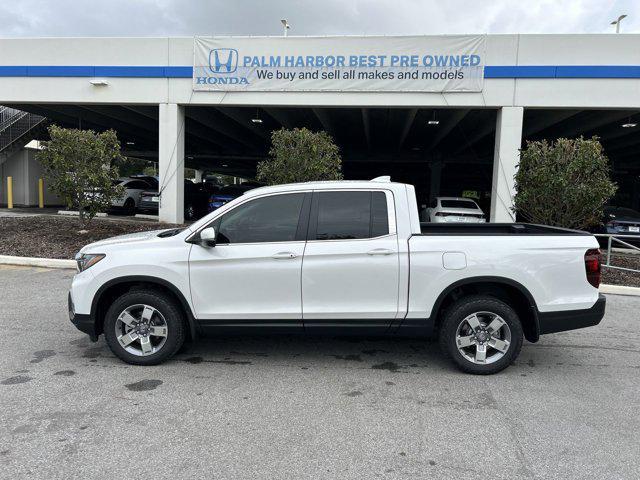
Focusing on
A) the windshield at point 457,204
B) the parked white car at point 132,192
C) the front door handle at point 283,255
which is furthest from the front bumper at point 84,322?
the parked white car at point 132,192

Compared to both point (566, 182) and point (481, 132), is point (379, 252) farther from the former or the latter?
point (481, 132)

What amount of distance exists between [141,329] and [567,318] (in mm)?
3948

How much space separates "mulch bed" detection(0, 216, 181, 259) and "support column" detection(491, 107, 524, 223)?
9.65 meters

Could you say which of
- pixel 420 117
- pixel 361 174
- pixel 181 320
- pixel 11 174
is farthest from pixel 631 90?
pixel 361 174

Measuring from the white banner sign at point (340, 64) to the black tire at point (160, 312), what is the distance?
11.1 m

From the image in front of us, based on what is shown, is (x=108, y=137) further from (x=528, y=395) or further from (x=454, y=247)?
(x=528, y=395)

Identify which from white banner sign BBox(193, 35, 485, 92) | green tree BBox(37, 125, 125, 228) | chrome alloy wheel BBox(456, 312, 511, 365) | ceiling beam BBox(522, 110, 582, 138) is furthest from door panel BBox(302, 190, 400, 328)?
ceiling beam BBox(522, 110, 582, 138)

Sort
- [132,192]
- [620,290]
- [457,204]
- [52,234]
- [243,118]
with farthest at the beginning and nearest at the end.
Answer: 1. [243,118]
2. [132,192]
3. [457,204]
4. [52,234]
5. [620,290]

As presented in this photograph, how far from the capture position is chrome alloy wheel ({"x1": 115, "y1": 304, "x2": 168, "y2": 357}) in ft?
14.9

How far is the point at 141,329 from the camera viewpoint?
15.0 feet

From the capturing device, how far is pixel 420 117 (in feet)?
62.6

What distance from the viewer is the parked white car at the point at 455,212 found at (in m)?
14.7

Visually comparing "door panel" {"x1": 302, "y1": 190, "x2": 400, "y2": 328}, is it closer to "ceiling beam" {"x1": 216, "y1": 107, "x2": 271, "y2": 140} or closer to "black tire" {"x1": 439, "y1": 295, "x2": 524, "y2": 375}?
"black tire" {"x1": 439, "y1": 295, "x2": 524, "y2": 375}

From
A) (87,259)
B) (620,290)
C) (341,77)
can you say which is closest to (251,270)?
(87,259)
